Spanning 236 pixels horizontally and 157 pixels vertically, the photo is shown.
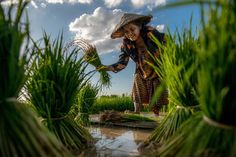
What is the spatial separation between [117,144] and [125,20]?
87.8 inches

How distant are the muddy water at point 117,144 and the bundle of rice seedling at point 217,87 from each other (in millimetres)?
852

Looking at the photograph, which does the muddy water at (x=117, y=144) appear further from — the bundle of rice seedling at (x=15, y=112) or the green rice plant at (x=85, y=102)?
the bundle of rice seedling at (x=15, y=112)

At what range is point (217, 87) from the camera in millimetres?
1138

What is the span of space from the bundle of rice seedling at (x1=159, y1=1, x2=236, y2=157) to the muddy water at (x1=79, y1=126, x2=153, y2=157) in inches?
33.6

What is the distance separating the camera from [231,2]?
3.71ft

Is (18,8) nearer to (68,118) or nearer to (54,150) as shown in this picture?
(54,150)

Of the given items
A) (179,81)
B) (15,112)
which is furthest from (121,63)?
(15,112)

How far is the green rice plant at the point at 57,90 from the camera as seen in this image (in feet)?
6.92

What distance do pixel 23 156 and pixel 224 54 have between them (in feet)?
2.36

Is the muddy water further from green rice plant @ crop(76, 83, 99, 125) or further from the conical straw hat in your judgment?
the conical straw hat

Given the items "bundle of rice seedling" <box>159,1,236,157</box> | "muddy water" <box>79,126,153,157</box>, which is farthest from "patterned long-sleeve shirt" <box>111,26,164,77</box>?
"bundle of rice seedling" <box>159,1,236,157</box>

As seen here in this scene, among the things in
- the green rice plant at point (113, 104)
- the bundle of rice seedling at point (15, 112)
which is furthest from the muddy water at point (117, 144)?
the green rice plant at point (113, 104)

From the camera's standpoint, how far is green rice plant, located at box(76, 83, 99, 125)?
3730 millimetres

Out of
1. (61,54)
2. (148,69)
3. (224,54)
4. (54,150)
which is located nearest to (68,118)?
(61,54)
